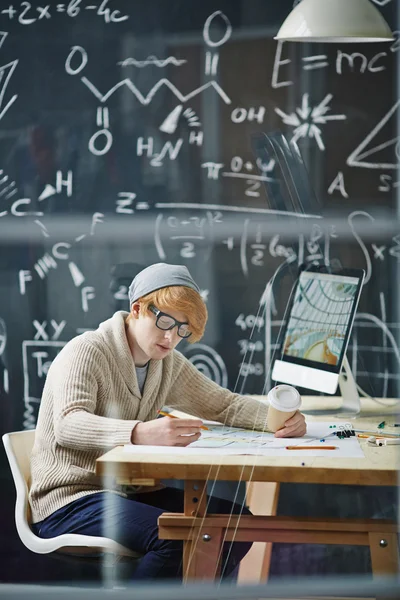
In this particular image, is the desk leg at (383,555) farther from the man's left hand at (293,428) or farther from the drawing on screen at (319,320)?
the drawing on screen at (319,320)

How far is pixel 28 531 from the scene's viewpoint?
1994 mm

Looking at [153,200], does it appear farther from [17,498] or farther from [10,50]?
[17,498]

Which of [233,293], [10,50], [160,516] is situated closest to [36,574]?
[160,516]

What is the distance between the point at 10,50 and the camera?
1.95 metres

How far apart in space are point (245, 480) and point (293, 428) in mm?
182

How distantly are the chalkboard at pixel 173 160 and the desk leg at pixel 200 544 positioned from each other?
11.1 inches

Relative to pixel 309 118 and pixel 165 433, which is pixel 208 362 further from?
pixel 309 118

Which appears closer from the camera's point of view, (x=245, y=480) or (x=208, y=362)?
(x=245, y=480)

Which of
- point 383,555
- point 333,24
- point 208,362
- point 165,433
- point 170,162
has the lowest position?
point 383,555

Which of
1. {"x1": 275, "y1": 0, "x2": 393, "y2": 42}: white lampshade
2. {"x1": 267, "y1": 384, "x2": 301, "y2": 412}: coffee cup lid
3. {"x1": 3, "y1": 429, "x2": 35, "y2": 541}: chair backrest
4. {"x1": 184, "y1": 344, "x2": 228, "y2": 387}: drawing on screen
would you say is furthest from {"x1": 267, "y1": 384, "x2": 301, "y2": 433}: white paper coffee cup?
{"x1": 275, "y1": 0, "x2": 393, "y2": 42}: white lampshade

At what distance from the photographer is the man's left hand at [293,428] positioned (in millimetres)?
2021

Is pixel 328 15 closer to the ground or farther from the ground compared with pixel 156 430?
farther from the ground

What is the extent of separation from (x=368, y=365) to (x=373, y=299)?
0.15 m

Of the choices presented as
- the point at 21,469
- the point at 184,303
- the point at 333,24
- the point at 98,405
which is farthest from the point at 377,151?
the point at 21,469
